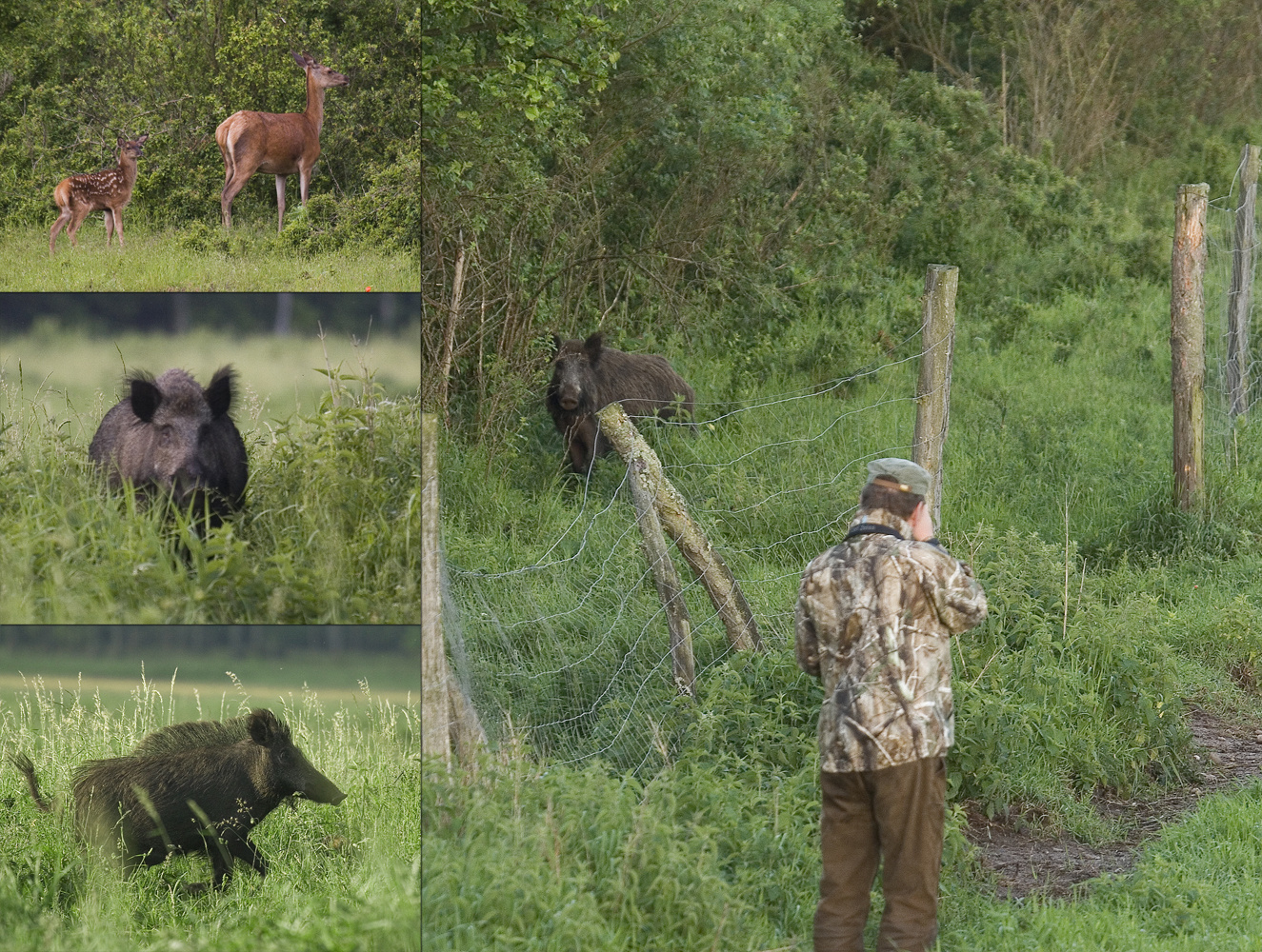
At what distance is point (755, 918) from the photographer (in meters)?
4.31

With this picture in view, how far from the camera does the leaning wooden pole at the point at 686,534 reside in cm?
571

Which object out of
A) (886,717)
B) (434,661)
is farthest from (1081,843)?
(434,661)

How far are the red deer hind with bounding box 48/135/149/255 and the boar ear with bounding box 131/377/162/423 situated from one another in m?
0.42

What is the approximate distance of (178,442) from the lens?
2.76m

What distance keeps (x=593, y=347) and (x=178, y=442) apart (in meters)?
7.80

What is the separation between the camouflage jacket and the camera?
4078mm

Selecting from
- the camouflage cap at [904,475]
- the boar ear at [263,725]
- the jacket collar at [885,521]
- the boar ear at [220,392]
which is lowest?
the boar ear at [263,725]

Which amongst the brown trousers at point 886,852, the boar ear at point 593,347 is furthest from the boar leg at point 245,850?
the boar ear at point 593,347

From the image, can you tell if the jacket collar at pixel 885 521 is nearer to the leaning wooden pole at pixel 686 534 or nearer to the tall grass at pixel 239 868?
the leaning wooden pole at pixel 686 534

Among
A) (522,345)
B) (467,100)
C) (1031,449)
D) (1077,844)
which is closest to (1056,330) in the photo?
(1031,449)

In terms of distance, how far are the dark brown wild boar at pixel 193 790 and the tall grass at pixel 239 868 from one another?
0.04 metres

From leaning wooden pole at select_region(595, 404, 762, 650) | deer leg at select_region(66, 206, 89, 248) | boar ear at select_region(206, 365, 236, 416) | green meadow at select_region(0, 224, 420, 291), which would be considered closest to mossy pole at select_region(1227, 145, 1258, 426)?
leaning wooden pole at select_region(595, 404, 762, 650)

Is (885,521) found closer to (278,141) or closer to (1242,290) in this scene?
(278,141)

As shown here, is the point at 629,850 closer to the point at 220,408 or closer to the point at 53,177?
the point at 220,408
